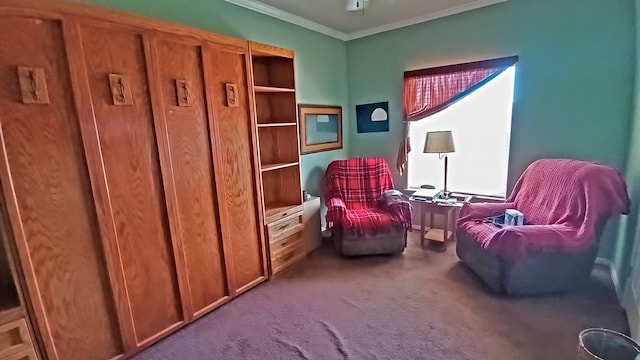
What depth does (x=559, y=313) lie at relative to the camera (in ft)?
6.79

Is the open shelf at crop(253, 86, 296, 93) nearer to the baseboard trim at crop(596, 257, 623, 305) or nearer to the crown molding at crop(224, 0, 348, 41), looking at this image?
the crown molding at crop(224, 0, 348, 41)

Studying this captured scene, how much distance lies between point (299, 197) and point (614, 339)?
7.80 feet

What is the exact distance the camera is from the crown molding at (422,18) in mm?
2928

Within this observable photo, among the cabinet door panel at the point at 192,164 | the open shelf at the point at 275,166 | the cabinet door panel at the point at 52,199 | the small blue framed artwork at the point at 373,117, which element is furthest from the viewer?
the small blue framed artwork at the point at 373,117

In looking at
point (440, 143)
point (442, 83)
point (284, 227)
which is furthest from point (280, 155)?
point (442, 83)

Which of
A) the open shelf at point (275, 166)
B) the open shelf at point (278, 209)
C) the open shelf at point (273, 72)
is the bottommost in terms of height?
the open shelf at point (278, 209)

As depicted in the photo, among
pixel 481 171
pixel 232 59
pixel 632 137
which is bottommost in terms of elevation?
pixel 481 171

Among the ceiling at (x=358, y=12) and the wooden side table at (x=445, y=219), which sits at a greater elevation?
the ceiling at (x=358, y=12)

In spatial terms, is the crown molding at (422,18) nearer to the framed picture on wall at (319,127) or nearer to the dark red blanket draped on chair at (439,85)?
the dark red blanket draped on chair at (439,85)

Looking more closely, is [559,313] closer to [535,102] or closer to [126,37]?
[535,102]

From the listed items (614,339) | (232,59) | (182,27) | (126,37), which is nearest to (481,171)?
(614,339)

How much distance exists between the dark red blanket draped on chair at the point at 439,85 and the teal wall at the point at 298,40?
2.71 ft

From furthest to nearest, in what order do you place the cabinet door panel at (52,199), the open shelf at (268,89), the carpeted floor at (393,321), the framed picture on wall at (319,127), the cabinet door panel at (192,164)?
the framed picture on wall at (319,127)
the open shelf at (268,89)
the cabinet door panel at (192,164)
the carpeted floor at (393,321)
the cabinet door panel at (52,199)

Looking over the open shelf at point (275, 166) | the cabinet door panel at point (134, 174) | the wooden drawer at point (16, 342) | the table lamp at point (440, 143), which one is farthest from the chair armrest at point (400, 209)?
the wooden drawer at point (16, 342)
